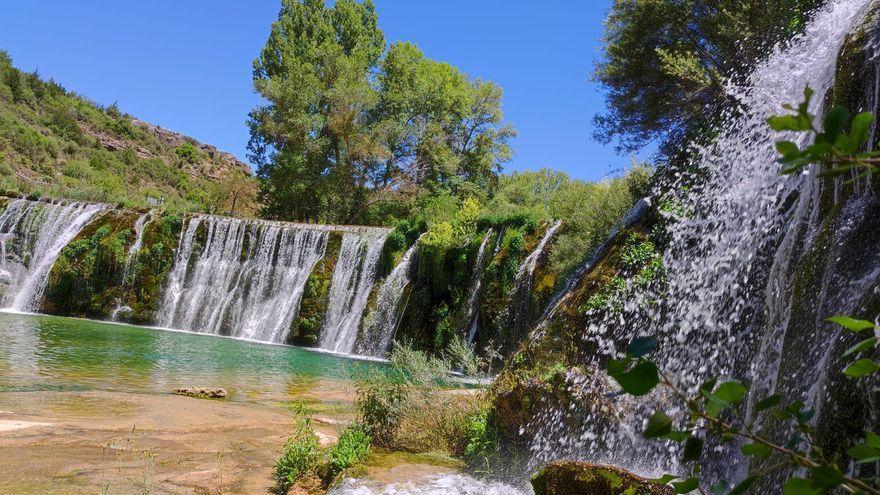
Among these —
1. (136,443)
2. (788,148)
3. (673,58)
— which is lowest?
(136,443)

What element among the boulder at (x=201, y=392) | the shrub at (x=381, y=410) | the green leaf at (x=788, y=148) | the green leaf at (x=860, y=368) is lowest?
the boulder at (x=201, y=392)

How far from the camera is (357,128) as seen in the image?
30.0 metres

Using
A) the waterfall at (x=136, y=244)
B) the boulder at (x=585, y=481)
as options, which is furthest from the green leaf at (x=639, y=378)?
the waterfall at (x=136, y=244)

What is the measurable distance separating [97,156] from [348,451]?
4919 centimetres

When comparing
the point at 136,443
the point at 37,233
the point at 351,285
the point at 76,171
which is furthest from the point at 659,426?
the point at 76,171

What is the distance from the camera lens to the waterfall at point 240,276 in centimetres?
2170

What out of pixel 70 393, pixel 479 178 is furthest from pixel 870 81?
pixel 479 178

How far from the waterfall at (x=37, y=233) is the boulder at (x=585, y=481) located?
24.9 metres

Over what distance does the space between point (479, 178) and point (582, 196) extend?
55.3 ft

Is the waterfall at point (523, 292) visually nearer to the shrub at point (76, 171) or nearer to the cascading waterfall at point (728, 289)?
the cascading waterfall at point (728, 289)

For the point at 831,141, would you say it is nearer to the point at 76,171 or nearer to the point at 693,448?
the point at 693,448

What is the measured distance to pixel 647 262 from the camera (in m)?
6.48

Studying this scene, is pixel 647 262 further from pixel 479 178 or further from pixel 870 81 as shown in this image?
pixel 479 178

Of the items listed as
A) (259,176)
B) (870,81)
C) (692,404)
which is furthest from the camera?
(259,176)
